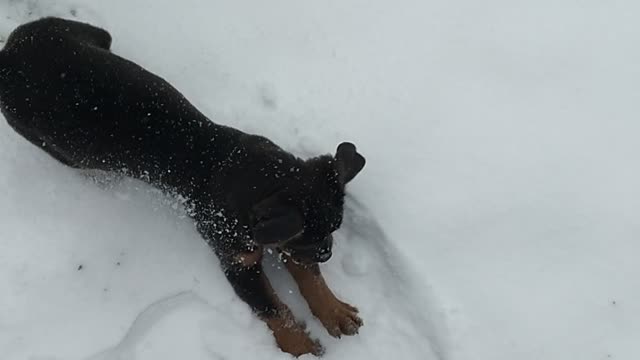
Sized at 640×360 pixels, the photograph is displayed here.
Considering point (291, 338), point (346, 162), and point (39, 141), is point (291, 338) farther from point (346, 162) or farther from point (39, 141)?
point (39, 141)

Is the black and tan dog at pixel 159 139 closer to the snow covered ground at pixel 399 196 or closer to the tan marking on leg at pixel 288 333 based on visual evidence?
the tan marking on leg at pixel 288 333

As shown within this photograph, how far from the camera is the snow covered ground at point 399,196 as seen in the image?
5.18 meters

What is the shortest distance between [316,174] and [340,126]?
1007 mm

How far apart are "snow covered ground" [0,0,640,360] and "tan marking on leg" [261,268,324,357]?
9 cm

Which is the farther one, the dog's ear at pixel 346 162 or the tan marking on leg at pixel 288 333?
the tan marking on leg at pixel 288 333

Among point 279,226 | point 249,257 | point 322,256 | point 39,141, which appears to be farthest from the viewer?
point 39,141

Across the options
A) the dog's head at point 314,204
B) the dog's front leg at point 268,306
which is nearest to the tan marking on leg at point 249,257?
the dog's front leg at point 268,306

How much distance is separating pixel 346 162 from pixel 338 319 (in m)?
1.13

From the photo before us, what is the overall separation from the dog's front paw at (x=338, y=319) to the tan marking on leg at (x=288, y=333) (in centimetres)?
15

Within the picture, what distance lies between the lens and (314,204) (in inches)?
179

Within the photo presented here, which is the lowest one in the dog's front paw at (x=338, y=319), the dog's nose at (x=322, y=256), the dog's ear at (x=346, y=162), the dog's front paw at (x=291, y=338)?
the dog's front paw at (x=291, y=338)

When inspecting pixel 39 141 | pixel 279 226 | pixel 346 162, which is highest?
pixel 346 162

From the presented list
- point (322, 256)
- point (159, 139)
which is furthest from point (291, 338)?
point (159, 139)

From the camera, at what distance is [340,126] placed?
223 inches
